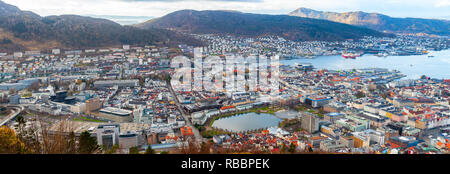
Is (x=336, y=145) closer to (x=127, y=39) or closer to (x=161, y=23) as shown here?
(x=127, y=39)

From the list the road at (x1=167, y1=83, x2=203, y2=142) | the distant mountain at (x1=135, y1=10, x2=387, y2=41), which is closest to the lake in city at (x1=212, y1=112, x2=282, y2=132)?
the road at (x1=167, y1=83, x2=203, y2=142)

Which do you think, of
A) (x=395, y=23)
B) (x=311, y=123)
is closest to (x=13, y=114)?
(x=311, y=123)

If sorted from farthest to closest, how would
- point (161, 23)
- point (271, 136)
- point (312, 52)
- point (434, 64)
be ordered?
point (161, 23) → point (312, 52) → point (434, 64) → point (271, 136)

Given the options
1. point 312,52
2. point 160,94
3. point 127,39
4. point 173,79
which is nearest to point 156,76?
point 173,79

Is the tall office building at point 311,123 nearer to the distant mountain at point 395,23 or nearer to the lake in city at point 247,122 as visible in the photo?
the lake in city at point 247,122

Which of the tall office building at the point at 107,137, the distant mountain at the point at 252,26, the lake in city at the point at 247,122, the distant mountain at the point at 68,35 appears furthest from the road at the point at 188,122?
the distant mountain at the point at 252,26

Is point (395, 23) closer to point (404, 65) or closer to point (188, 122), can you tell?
point (404, 65)

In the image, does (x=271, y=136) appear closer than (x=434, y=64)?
Yes
